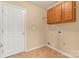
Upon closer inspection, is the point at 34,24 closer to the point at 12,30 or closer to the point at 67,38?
the point at 12,30

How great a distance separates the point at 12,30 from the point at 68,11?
202cm

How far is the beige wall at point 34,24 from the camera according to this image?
436cm

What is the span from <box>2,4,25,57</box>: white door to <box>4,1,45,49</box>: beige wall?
0.32 m

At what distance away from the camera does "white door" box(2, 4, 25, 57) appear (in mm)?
3451

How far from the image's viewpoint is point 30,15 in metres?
4.48

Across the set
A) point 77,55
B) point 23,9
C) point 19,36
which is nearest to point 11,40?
point 19,36

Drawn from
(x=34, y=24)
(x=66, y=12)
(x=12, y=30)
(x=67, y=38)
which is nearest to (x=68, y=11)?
(x=66, y=12)

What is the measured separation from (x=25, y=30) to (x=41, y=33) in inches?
52.1

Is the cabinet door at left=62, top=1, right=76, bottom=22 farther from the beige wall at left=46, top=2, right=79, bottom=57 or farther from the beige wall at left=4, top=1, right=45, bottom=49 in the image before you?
the beige wall at left=4, top=1, right=45, bottom=49

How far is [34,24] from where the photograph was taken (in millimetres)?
4719

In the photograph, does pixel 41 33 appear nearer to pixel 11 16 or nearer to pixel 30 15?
pixel 30 15

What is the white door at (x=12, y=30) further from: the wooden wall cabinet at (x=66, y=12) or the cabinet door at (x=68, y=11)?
the cabinet door at (x=68, y=11)

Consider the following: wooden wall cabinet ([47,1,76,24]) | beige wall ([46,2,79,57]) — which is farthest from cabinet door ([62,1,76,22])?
beige wall ([46,2,79,57])

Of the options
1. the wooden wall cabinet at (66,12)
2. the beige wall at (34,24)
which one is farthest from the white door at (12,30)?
the wooden wall cabinet at (66,12)
